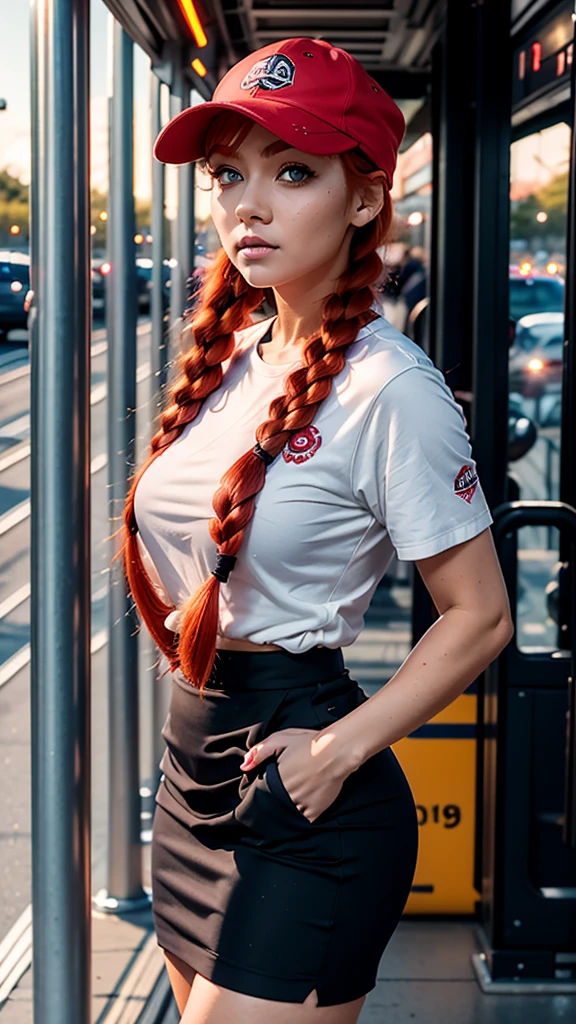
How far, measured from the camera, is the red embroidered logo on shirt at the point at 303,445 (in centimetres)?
129

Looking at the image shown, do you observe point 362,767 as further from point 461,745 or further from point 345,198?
point 461,745

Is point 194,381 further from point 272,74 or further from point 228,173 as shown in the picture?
point 272,74

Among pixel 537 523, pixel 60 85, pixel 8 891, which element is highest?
pixel 60 85

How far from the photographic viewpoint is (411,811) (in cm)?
140

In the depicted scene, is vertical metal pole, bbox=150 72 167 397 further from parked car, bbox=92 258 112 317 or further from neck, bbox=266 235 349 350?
neck, bbox=266 235 349 350

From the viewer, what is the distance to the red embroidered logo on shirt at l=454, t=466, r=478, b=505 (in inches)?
49.4

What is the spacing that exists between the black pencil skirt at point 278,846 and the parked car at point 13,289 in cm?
71

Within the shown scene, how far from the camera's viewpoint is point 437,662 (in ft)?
4.15

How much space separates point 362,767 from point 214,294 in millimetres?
622

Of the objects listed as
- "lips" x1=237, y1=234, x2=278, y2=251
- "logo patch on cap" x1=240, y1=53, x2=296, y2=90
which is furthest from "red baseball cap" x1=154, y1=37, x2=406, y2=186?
"lips" x1=237, y1=234, x2=278, y2=251

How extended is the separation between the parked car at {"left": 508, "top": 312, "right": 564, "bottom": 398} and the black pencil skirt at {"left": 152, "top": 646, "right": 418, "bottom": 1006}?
2.06m

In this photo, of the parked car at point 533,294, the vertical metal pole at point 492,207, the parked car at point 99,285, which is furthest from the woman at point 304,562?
the parked car at point 533,294

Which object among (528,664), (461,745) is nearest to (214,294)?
(528,664)

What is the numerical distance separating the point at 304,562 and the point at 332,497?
8cm
